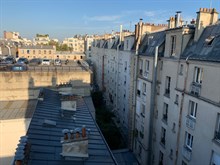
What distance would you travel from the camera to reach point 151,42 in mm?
23359

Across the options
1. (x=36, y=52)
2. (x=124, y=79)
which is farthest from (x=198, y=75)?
(x=36, y=52)

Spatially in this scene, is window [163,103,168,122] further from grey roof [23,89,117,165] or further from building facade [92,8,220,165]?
grey roof [23,89,117,165]

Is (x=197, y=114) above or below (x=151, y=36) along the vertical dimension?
below

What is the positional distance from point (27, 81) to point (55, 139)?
14.1 meters

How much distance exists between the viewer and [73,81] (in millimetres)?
24891

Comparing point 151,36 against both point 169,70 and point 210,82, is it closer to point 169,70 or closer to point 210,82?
point 169,70

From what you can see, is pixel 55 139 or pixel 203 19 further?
pixel 203 19

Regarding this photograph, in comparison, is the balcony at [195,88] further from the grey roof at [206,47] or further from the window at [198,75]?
the grey roof at [206,47]

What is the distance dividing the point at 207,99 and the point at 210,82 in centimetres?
114

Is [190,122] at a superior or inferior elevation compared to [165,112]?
superior

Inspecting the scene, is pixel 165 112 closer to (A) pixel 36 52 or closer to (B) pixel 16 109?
(B) pixel 16 109

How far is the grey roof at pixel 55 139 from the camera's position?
9.24 m

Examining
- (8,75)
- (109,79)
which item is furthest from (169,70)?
(109,79)

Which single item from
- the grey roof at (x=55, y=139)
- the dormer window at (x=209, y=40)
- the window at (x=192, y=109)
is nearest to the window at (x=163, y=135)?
the window at (x=192, y=109)
